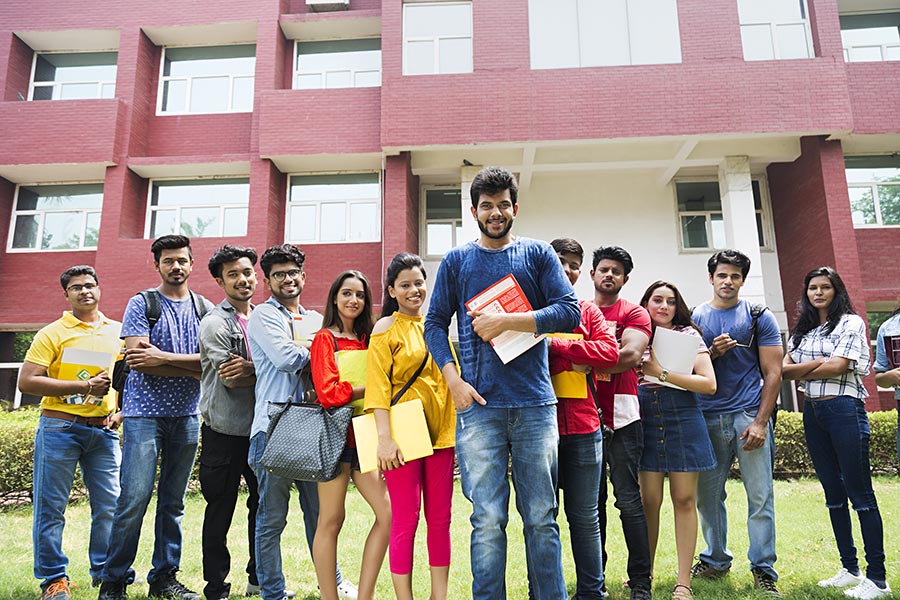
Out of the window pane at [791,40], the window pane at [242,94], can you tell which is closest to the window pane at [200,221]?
the window pane at [242,94]

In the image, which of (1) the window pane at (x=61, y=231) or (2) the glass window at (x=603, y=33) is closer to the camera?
(2) the glass window at (x=603, y=33)

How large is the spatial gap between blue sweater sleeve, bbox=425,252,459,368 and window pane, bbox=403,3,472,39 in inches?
409

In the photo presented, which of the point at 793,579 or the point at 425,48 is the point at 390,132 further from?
the point at 793,579

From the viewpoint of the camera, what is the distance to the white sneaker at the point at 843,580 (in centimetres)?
390

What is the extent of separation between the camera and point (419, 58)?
39.0 ft

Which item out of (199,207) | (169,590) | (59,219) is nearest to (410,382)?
(169,590)

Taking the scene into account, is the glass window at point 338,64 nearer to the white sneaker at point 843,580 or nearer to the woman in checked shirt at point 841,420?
the woman in checked shirt at point 841,420

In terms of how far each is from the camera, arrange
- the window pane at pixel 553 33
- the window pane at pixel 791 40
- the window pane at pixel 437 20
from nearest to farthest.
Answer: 1. the window pane at pixel 553 33
2. the window pane at pixel 791 40
3. the window pane at pixel 437 20

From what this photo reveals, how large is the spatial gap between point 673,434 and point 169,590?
10.8ft

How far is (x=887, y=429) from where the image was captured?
889 centimetres

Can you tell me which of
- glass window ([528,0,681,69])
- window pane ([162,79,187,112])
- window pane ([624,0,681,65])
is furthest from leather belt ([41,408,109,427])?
window pane ([162,79,187,112])

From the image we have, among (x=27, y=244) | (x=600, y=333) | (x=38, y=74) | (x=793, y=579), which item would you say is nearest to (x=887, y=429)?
(x=793, y=579)

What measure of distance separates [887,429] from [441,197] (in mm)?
8795

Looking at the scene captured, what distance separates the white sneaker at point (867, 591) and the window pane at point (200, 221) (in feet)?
39.0
